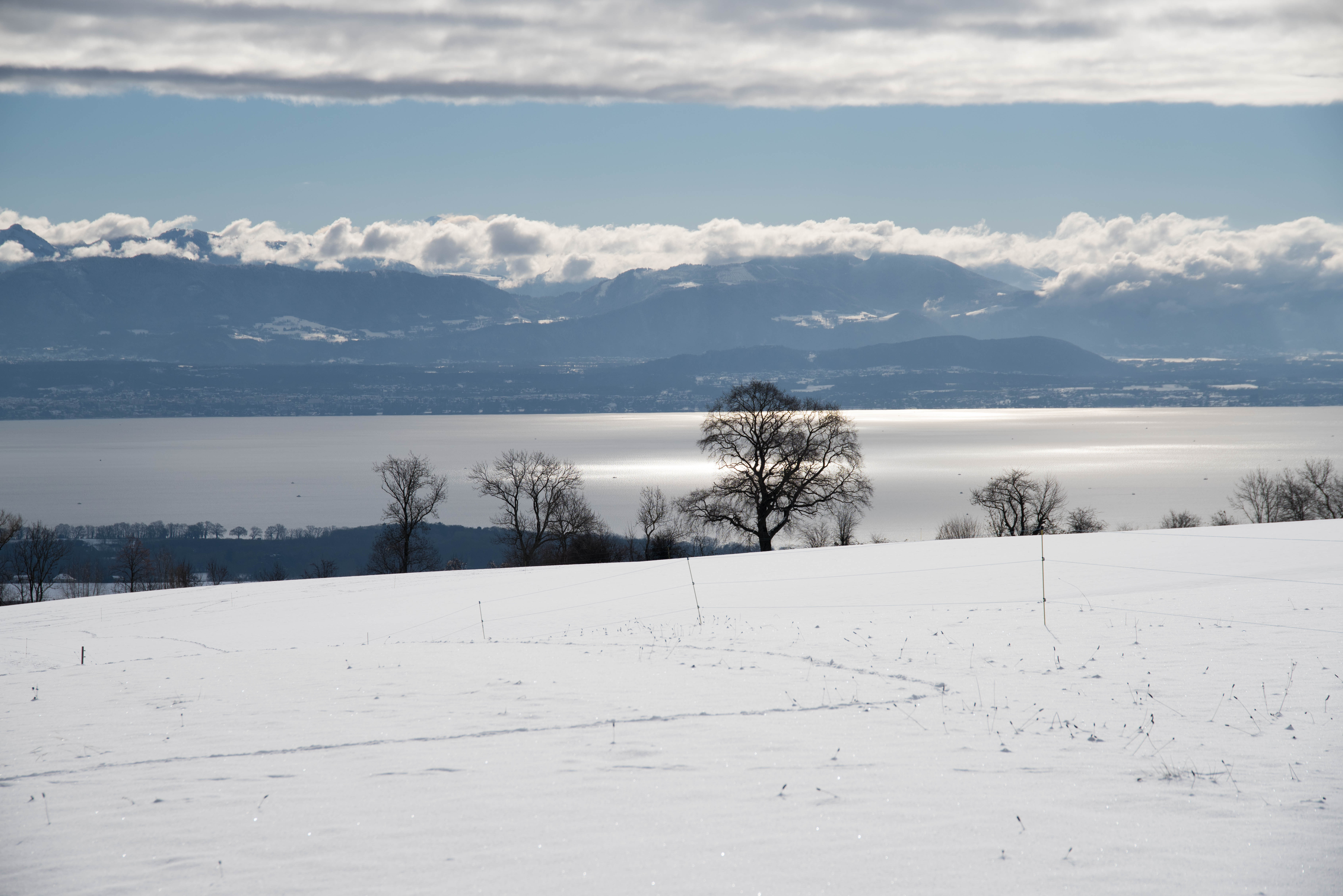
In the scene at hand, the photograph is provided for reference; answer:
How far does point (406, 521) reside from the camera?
5294cm

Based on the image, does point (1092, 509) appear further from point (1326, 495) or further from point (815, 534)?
point (815, 534)

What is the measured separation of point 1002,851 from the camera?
6.77m

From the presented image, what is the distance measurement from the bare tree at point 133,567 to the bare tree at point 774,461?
174ft

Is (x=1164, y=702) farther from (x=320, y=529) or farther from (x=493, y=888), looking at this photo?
(x=320, y=529)

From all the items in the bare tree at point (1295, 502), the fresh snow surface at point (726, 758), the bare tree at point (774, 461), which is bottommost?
the fresh snow surface at point (726, 758)

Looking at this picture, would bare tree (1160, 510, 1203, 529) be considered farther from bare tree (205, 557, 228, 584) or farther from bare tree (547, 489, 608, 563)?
bare tree (205, 557, 228, 584)

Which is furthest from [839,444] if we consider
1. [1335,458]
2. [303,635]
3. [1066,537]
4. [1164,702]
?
[1335,458]

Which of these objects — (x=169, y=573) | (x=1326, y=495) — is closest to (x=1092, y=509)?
(x=1326, y=495)

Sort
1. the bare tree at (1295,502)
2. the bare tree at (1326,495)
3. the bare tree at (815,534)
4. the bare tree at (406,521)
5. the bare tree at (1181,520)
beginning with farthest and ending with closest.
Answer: the bare tree at (1181,520) → the bare tree at (815,534) → the bare tree at (1295,502) → the bare tree at (1326,495) → the bare tree at (406,521)

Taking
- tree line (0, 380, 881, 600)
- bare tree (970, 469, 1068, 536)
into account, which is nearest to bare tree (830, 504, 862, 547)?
tree line (0, 380, 881, 600)

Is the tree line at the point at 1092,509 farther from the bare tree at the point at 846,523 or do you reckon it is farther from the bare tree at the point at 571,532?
the bare tree at the point at 571,532

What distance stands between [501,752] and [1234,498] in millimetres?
116387

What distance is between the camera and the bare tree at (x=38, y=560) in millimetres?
66938

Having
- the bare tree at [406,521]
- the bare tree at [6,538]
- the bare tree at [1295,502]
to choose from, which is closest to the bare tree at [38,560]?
the bare tree at [6,538]
